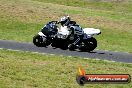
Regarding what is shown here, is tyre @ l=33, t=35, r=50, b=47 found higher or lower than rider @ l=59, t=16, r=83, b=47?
lower

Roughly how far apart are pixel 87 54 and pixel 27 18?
56.7ft

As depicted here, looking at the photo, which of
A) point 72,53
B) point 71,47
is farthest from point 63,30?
point 72,53

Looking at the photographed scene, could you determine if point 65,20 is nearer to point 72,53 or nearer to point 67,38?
point 67,38

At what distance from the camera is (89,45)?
2350 centimetres

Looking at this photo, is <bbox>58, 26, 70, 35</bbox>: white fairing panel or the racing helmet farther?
the racing helmet

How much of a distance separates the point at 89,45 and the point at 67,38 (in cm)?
143

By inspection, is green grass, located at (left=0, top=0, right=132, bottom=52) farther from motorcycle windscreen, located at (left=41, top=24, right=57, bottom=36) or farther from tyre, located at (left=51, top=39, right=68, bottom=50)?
tyre, located at (left=51, top=39, right=68, bottom=50)

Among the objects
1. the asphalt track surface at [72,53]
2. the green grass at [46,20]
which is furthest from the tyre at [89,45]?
the green grass at [46,20]

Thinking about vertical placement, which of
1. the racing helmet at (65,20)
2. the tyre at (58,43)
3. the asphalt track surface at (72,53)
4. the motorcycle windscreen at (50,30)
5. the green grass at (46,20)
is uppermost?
the racing helmet at (65,20)

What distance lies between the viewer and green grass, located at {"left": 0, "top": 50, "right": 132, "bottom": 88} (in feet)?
46.3

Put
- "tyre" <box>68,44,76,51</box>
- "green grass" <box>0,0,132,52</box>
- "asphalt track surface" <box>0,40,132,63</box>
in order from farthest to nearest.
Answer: "green grass" <box>0,0,132,52</box>, "tyre" <box>68,44,76,51</box>, "asphalt track surface" <box>0,40,132,63</box>

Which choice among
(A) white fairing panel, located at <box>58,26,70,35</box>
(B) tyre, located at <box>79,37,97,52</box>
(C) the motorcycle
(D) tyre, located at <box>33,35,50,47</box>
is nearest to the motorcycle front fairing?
(C) the motorcycle

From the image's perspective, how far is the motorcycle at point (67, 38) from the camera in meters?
23.4

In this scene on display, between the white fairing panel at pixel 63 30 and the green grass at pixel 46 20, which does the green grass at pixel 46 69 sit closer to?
the white fairing panel at pixel 63 30
